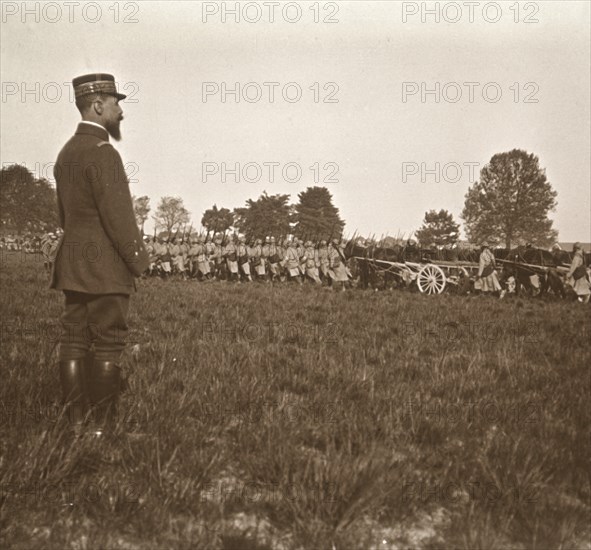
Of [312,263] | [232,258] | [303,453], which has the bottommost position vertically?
[303,453]

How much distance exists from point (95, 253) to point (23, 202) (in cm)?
7489

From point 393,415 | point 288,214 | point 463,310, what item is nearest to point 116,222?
point 393,415

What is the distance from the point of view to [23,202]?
68.8 meters

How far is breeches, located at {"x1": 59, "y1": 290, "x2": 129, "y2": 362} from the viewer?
10.4ft

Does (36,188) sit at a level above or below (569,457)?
above

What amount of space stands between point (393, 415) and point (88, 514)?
189cm

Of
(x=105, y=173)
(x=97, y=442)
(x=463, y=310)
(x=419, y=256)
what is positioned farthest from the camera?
(x=419, y=256)

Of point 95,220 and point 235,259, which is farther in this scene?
point 235,259

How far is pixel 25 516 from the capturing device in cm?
213

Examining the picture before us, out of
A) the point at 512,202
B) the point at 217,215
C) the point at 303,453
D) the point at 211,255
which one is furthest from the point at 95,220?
the point at 217,215

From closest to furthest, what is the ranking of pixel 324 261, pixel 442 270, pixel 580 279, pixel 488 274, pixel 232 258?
pixel 580 279
pixel 488 274
pixel 442 270
pixel 324 261
pixel 232 258

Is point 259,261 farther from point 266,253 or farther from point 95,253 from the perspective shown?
point 95,253

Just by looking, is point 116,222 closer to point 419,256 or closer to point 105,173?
point 105,173

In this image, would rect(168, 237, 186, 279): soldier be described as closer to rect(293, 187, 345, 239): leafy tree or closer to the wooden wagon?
the wooden wagon
